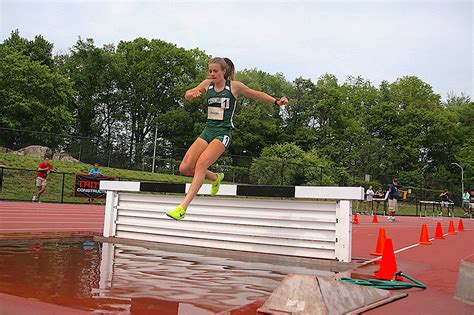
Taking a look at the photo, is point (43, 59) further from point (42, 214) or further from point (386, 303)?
point (386, 303)

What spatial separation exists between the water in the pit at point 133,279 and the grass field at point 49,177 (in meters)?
12.8

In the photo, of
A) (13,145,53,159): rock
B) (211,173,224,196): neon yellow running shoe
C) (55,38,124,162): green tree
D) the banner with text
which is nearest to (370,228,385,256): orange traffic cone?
(211,173,224,196): neon yellow running shoe

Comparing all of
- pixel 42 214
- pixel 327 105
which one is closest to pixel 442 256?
pixel 42 214

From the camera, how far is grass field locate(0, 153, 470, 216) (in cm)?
1961

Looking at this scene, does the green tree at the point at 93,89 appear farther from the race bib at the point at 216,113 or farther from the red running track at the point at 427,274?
the race bib at the point at 216,113

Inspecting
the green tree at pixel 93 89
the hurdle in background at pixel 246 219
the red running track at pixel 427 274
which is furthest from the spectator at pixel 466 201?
the green tree at pixel 93 89

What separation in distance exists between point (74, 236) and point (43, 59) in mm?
46543

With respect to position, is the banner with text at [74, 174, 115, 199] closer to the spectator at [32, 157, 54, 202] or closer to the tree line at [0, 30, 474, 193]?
the spectator at [32, 157, 54, 202]

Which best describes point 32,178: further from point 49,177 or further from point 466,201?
point 466,201

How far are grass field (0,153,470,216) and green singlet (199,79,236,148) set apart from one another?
45.5 ft

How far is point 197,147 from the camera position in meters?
5.19

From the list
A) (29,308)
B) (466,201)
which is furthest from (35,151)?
(466,201)

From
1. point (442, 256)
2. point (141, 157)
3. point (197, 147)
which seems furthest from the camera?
point (141, 157)

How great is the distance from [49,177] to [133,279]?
22128mm
